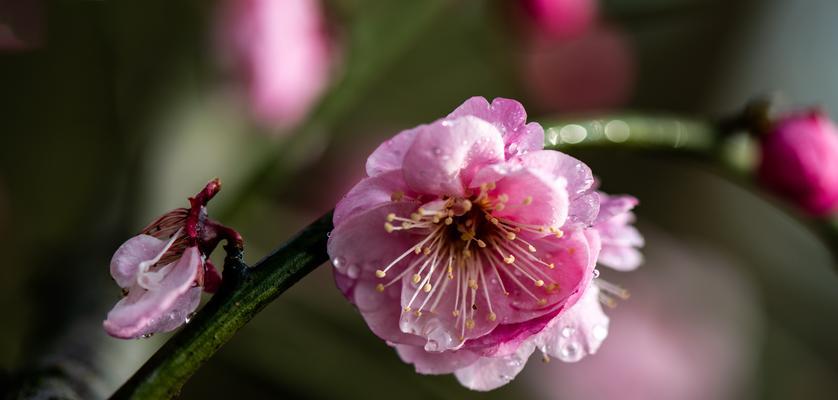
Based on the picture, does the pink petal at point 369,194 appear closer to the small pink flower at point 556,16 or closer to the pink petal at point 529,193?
the pink petal at point 529,193

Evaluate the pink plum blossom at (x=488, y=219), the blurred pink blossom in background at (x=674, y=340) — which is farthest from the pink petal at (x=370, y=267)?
the blurred pink blossom in background at (x=674, y=340)

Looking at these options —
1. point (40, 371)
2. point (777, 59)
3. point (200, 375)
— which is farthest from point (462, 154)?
point (777, 59)

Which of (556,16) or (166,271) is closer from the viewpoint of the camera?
(166,271)

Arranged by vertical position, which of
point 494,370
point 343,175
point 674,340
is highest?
point 494,370

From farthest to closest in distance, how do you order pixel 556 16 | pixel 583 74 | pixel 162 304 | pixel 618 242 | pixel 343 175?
pixel 583 74, pixel 343 175, pixel 556 16, pixel 618 242, pixel 162 304

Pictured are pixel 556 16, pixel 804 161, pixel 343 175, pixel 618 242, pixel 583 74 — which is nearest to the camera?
pixel 618 242

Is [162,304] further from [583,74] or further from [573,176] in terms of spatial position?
[583,74]

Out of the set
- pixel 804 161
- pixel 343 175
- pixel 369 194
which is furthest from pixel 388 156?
pixel 343 175
